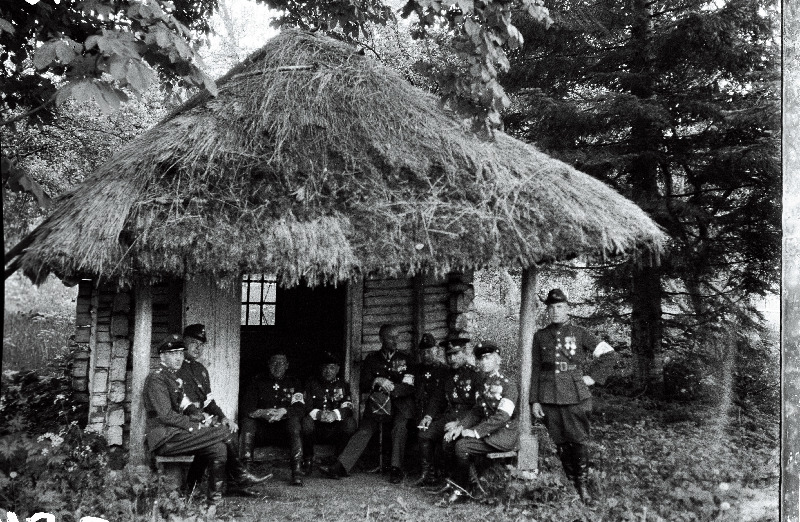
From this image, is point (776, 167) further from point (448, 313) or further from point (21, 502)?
point (21, 502)

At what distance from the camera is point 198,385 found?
20.2 ft

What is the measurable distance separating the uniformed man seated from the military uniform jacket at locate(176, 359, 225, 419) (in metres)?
1.85

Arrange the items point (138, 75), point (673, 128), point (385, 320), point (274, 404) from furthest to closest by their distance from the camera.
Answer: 1. point (673, 128)
2. point (385, 320)
3. point (274, 404)
4. point (138, 75)

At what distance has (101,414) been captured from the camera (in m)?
6.92

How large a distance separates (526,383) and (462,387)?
0.57 m

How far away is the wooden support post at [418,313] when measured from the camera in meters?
7.88

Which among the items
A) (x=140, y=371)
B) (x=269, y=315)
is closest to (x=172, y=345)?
(x=140, y=371)

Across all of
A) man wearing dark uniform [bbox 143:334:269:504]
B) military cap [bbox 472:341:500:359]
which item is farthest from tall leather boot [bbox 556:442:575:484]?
man wearing dark uniform [bbox 143:334:269:504]

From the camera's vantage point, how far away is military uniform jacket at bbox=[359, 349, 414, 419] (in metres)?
7.00

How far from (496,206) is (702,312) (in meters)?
3.92

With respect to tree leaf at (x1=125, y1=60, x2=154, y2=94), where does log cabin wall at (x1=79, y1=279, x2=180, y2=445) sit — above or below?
below

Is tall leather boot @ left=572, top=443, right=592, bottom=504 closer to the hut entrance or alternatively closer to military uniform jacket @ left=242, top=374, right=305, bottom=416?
military uniform jacket @ left=242, top=374, right=305, bottom=416

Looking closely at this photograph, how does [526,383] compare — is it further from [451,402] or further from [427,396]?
[427,396]

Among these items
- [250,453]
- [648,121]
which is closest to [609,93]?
[648,121]
